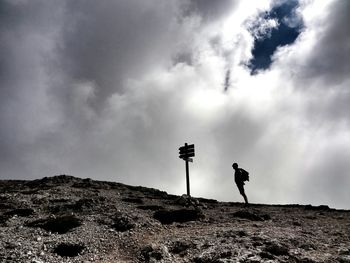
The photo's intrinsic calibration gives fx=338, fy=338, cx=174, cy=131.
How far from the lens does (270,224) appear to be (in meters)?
20.5

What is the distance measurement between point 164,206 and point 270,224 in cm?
890

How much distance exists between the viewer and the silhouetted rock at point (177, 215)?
2183cm

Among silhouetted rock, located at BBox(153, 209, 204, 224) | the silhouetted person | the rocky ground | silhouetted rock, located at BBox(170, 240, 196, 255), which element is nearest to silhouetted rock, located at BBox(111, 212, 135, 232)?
the rocky ground

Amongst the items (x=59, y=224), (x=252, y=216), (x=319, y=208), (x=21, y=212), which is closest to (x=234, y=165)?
(x=252, y=216)

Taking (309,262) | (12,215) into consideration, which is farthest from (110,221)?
(309,262)

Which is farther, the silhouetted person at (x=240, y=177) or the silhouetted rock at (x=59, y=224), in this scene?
the silhouetted person at (x=240, y=177)

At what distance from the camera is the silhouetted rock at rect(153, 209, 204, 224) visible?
859 inches

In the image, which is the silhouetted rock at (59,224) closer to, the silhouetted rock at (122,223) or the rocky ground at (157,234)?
the rocky ground at (157,234)

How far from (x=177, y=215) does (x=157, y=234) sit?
3587 millimetres

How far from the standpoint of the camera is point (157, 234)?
1898 cm

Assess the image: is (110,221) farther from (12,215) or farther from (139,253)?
(12,215)

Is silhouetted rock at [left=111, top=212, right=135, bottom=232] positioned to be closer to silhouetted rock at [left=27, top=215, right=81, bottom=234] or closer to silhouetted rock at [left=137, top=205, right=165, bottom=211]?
silhouetted rock at [left=27, top=215, right=81, bottom=234]

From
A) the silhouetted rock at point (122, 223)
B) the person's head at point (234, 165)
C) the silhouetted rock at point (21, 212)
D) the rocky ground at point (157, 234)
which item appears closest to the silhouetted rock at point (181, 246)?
the rocky ground at point (157, 234)

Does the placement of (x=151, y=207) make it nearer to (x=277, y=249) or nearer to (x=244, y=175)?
(x=244, y=175)
